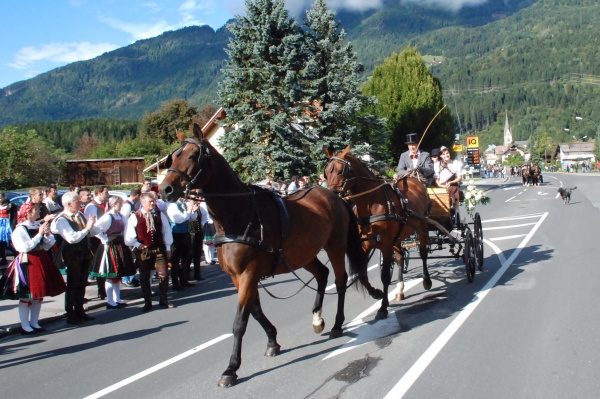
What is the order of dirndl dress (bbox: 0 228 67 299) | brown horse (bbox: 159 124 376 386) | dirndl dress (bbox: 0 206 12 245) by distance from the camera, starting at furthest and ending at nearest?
dirndl dress (bbox: 0 206 12 245) < dirndl dress (bbox: 0 228 67 299) < brown horse (bbox: 159 124 376 386)

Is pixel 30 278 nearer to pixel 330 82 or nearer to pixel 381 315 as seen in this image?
pixel 381 315

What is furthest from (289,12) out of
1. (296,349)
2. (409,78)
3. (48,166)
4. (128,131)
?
(128,131)

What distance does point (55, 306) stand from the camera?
10078 mm

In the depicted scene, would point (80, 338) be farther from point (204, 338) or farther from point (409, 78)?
point (409, 78)

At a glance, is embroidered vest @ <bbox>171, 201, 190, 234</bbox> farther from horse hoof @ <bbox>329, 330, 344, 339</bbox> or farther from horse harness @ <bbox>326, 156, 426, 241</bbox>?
horse hoof @ <bbox>329, 330, 344, 339</bbox>

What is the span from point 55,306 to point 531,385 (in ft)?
27.0

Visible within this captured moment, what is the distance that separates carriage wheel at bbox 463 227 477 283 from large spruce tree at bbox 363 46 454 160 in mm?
33612

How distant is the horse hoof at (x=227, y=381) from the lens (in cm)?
551

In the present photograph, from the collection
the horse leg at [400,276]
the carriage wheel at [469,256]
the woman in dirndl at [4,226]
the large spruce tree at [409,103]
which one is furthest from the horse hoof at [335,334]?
the large spruce tree at [409,103]

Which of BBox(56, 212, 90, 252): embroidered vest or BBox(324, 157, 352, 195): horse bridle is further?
BBox(56, 212, 90, 252): embroidered vest

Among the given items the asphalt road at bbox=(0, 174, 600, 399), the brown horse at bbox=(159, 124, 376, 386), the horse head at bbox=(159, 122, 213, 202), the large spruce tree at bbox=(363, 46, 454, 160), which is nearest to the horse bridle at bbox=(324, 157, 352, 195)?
the brown horse at bbox=(159, 124, 376, 386)

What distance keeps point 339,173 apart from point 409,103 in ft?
125

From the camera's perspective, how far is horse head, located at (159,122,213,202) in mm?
5191

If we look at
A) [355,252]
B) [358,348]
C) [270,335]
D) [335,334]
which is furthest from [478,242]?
[270,335]
